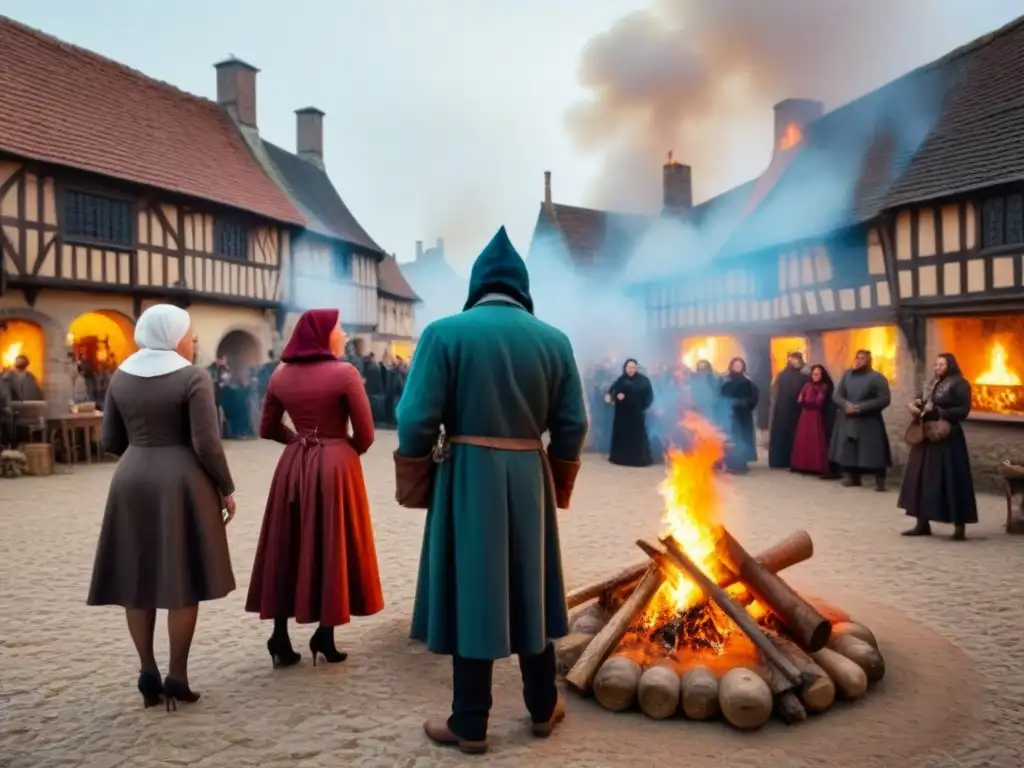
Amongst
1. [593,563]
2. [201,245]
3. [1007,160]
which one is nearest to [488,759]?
[593,563]

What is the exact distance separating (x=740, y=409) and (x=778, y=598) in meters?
9.02

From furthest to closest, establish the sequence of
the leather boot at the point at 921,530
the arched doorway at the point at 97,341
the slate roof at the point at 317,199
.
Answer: the slate roof at the point at 317,199 < the arched doorway at the point at 97,341 < the leather boot at the point at 921,530

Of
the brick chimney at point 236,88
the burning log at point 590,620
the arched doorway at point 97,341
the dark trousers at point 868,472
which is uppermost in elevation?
the brick chimney at point 236,88

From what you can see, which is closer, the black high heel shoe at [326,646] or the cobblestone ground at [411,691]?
the cobblestone ground at [411,691]

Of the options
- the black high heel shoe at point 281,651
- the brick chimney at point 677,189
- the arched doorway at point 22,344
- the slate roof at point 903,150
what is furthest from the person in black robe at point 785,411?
the brick chimney at point 677,189

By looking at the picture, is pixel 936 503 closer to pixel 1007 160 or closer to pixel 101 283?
pixel 1007 160

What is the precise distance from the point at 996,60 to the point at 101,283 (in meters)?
16.0

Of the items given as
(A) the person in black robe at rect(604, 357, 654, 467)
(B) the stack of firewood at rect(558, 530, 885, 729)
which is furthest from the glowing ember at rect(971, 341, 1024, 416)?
(B) the stack of firewood at rect(558, 530, 885, 729)

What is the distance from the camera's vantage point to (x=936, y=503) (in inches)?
303

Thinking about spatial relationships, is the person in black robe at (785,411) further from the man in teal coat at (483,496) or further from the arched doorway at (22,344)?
the arched doorway at (22,344)

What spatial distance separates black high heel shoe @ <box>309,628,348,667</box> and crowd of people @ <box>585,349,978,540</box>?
18.9ft

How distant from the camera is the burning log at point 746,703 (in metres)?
3.52

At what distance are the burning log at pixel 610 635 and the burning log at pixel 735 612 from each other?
174mm

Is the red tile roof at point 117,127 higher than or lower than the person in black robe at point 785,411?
higher
